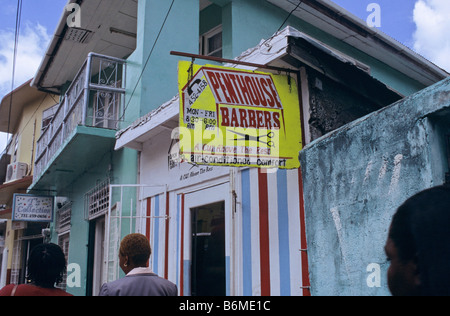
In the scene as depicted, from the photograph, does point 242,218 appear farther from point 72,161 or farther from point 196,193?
A: point 72,161

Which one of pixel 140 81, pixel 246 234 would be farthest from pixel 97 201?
pixel 246 234

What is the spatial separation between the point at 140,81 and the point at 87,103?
105 centimetres

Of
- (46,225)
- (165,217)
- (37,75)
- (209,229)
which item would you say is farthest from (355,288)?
(46,225)

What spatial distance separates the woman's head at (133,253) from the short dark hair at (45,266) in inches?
16.6

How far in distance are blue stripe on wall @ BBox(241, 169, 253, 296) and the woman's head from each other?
208 cm

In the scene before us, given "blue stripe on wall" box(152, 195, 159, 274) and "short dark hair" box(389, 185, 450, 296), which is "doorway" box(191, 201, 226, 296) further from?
"short dark hair" box(389, 185, 450, 296)

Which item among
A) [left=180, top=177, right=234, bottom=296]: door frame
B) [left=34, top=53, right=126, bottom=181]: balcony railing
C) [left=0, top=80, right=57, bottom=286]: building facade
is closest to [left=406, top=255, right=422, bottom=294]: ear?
[left=180, top=177, right=234, bottom=296]: door frame

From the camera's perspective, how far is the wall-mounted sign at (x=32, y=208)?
12.3 meters

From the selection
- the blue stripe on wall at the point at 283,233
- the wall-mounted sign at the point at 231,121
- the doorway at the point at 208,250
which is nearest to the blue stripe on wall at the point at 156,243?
the doorway at the point at 208,250

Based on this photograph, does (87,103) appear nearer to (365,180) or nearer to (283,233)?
(283,233)

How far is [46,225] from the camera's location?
53.4 feet

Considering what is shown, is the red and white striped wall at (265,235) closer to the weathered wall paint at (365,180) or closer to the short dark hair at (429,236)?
the weathered wall paint at (365,180)

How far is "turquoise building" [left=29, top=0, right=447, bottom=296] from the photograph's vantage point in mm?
5711
